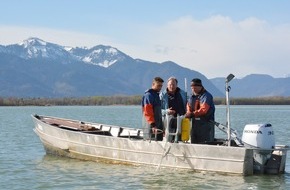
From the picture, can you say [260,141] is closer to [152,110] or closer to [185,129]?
[185,129]

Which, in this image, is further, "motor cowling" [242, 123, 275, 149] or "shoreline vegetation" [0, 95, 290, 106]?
"shoreline vegetation" [0, 95, 290, 106]

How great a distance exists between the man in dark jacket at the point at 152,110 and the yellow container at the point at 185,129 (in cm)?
75

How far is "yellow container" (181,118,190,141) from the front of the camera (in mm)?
14344

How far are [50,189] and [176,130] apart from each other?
335 centimetres

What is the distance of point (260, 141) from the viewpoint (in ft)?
45.3

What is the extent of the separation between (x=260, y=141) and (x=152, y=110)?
9.29 feet

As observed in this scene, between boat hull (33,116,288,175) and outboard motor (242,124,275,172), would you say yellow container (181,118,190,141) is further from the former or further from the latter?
outboard motor (242,124,275,172)

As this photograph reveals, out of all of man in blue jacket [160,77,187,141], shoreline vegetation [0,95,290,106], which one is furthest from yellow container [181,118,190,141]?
shoreline vegetation [0,95,290,106]

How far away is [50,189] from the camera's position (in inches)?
523

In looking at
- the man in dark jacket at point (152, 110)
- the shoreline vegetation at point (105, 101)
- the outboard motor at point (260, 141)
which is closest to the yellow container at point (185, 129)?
the man in dark jacket at point (152, 110)

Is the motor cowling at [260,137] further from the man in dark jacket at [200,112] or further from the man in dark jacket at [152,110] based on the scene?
the man in dark jacket at [152,110]

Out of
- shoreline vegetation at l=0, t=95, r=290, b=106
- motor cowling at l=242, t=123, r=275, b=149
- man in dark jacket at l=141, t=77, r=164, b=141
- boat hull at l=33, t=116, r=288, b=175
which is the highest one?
shoreline vegetation at l=0, t=95, r=290, b=106

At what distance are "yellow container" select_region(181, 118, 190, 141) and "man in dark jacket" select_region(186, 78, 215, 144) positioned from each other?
0.59 ft

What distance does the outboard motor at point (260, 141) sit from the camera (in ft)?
45.3
